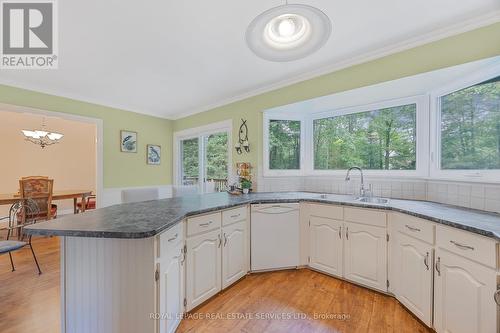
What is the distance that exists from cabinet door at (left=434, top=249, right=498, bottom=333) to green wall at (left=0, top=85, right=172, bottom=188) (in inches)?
171

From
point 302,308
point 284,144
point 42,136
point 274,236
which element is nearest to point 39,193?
point 42,136

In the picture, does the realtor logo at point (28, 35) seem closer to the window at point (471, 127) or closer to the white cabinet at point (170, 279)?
the white cabinet at point (170, 279)

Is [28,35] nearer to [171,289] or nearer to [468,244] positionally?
[171,289]

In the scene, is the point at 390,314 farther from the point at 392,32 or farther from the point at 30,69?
the point at 30,69

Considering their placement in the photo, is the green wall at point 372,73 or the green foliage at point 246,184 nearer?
the green wall at point 372,73

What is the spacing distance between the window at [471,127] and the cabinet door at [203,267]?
231cm

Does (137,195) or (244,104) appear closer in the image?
(137,195)

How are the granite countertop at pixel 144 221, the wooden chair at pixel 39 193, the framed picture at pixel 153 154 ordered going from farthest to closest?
the framed picture at pixel 153 154, the wooden chair at pixel 39 193, the granite countertop at pixel 144 221

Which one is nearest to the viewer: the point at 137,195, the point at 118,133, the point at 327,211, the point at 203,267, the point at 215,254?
the point at 203,267

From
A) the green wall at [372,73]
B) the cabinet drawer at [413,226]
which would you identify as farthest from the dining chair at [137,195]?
the cabinet drawer at [413,226]

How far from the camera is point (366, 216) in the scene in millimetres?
2039

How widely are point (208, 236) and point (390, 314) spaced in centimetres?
160

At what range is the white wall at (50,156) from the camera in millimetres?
4559

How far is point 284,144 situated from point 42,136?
4.65 m
